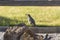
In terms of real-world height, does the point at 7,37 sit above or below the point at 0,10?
above

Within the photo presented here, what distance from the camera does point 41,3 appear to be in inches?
198

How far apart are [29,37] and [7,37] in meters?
0.28

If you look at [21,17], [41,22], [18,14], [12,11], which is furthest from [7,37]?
[12,11]

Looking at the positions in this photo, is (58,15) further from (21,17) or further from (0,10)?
(0,10)

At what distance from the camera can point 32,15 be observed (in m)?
8.98

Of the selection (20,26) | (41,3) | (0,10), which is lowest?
(0,10)

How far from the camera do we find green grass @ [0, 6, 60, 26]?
25.9 feet

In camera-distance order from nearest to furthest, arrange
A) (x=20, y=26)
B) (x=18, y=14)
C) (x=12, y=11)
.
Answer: (x=20, y=26) → (x=18, y=14) → (x=12, y=11)

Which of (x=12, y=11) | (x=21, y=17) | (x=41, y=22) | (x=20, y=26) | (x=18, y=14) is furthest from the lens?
(x=12, y=11)

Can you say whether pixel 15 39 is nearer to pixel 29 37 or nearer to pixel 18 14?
pixel 29 37

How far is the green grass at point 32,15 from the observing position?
790cm

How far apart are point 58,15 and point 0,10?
7.88ft

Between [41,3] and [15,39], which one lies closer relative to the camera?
[15,39]

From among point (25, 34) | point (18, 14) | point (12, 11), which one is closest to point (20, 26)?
point (25, 34)
